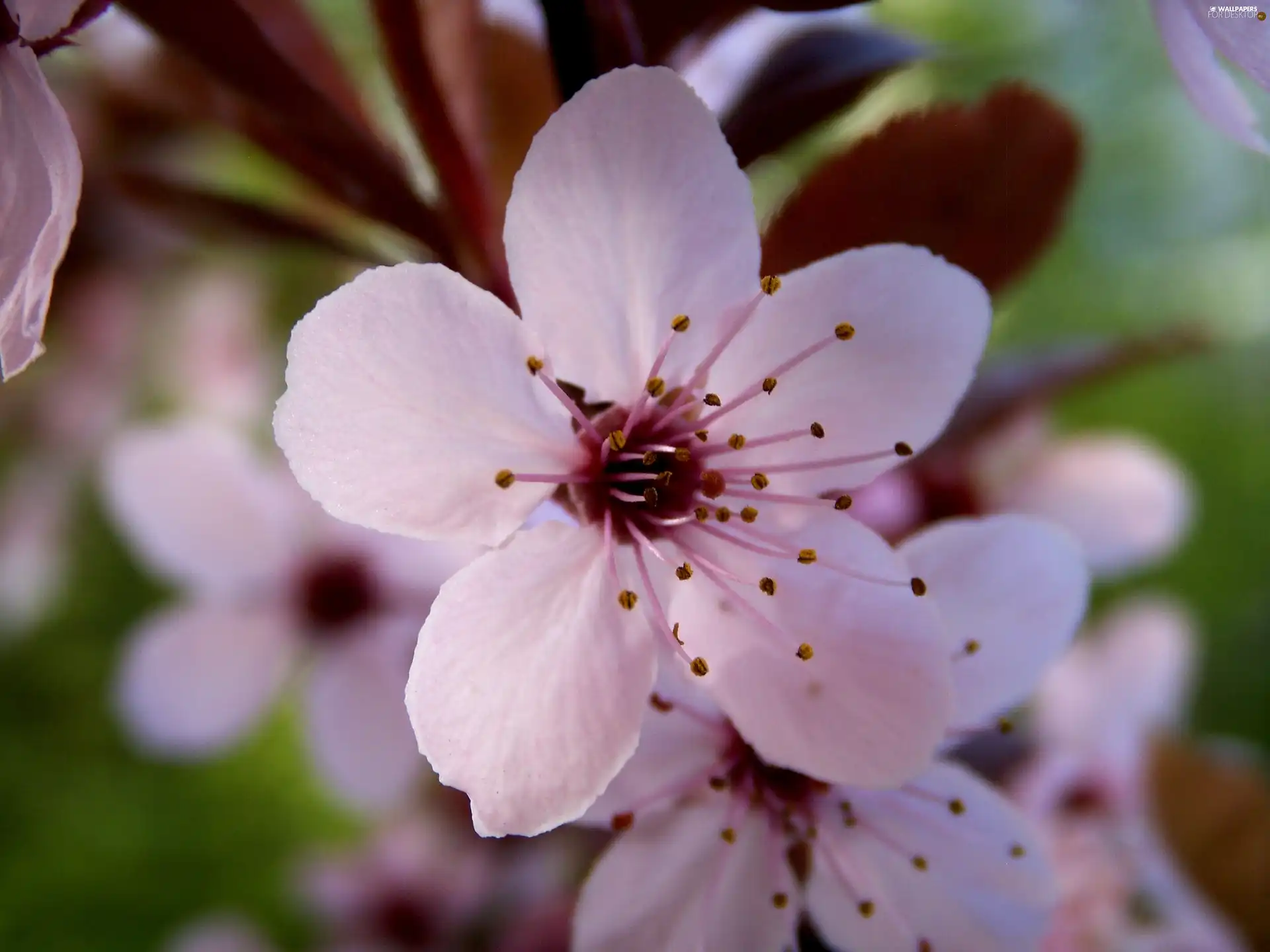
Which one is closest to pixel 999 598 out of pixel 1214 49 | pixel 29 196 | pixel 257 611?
pixel 1214 49

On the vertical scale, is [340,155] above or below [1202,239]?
above

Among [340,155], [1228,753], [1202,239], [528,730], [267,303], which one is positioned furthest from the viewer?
[1202,239]

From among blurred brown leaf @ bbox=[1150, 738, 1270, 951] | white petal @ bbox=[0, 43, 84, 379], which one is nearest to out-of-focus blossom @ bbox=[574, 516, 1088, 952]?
white petal @ bbox=[0, 43, 84, 379]

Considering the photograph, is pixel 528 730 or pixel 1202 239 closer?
pixel 528 730

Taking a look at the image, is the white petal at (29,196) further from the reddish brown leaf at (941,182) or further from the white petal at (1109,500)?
the white petal at (1109,500)

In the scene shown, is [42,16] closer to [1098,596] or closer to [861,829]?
[861,829]

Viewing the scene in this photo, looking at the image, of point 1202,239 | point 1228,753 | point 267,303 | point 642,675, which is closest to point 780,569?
point 642,675

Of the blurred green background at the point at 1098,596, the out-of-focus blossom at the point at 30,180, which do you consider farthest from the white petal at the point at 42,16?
the blurred green background at the point at 1098,596

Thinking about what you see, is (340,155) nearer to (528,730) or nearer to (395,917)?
Answer: (528,730)
